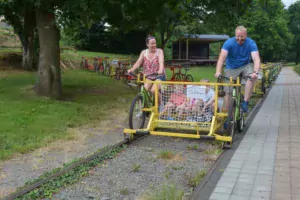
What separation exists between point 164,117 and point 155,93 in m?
0.48

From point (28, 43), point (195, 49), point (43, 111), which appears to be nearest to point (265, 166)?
point (43, 111)

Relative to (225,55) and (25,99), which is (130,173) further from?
(25,99)

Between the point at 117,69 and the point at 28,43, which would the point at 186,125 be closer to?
the point at 117,69

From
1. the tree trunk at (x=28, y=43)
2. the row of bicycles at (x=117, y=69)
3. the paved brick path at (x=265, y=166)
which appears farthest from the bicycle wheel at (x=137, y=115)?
the tree trunk at (x=28, y=43)

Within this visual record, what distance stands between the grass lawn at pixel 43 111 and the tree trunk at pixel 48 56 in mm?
446

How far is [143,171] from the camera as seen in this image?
5.50 metres

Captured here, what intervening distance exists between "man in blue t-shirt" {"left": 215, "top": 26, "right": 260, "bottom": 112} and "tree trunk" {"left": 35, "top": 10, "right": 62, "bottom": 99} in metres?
5.60

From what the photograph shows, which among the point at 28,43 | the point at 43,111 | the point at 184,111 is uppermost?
the point at 28,43

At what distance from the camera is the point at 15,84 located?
14.2m

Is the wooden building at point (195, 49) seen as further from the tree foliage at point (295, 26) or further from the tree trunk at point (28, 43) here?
the tree foliage at point (295, 26)

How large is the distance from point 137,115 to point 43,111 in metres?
3.21

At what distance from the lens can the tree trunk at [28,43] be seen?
61.7 ft

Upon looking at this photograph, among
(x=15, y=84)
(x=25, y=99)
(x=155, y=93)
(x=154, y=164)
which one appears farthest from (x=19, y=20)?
(x=154, y=164)

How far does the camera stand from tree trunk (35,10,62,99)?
11367 mm
